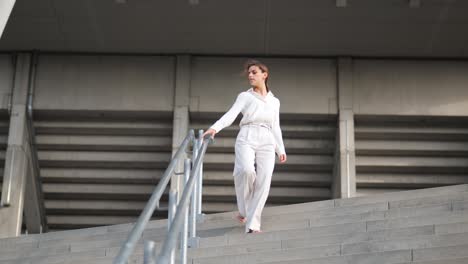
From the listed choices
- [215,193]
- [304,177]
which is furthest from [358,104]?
[215,193]

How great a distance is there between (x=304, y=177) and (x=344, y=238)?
24.4 ft

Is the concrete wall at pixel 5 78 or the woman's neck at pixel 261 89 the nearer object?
the woman's neck at pixel 261 89

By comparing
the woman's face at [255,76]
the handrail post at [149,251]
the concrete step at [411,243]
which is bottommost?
the handrail post at [149,251]

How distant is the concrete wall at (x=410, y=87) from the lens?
13414 mm

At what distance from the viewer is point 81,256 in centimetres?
689

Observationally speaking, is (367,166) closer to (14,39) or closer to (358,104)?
(358,104)

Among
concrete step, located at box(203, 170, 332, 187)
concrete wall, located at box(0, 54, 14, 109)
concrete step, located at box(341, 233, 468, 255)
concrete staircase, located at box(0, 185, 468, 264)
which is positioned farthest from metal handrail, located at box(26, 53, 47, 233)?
concrete step, located at box(341, 233, 468, 255)

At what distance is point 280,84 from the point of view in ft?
44.8

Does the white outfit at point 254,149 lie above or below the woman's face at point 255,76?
below

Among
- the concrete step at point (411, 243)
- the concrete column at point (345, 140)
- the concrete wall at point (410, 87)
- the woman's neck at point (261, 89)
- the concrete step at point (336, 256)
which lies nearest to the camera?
the concrete step at point (336, 256)

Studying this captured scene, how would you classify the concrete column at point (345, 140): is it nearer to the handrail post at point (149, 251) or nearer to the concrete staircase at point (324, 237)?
the concrete staircase at point (324, 237)

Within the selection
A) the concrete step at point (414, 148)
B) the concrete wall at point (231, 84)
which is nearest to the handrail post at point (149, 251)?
the concrete wall at point (231, 84)

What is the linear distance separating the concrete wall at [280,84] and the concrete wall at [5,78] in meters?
2.83

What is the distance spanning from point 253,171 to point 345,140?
21.3ft
